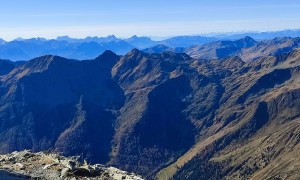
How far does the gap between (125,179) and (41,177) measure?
26.3ft

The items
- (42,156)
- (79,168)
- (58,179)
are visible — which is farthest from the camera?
(42,156)

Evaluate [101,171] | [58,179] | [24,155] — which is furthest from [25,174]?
[24,155]

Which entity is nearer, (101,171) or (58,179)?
(58,179)

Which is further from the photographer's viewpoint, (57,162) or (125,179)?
(57,162)

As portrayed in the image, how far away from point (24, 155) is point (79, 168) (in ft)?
43.2

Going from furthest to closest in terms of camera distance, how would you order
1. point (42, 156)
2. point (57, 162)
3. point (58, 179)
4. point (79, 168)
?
point (42, 156), point (57, 162), point (79, 168), point (58, 179)

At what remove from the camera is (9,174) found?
3850cm

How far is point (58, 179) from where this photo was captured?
3778 centimetres

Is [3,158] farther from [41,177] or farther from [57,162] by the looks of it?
[41,177]

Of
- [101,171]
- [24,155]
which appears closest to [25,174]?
[101,171]

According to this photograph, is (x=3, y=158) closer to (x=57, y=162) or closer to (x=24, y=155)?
(x=24, y=155)

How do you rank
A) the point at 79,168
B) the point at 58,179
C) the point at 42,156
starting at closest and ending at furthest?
the point at 58,179 → the point at 79,168 → the point at 42,156

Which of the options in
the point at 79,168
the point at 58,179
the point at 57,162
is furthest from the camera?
the point at 57,162

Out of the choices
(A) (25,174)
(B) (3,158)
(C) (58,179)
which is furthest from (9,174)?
(B) (3,158)
